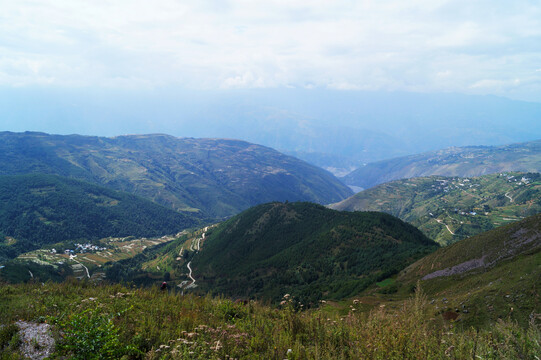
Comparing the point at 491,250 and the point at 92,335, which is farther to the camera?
the point at 491,250

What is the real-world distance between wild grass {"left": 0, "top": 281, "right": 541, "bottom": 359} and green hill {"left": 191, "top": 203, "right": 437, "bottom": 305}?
35.6 metres

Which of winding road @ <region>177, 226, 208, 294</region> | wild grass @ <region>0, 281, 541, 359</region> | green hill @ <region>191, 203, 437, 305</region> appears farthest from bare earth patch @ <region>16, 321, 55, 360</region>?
winding road @ <region>177, 226, 208, 294</region>

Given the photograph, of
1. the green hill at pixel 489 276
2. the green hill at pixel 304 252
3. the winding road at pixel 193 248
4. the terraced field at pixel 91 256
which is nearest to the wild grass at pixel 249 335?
the green hill at pixel 489 276

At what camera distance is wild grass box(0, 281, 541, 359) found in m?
6.48

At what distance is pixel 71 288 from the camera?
1442 centimetres

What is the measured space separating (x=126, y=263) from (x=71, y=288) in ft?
463

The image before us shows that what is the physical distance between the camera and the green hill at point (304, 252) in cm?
5838

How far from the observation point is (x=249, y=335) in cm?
864

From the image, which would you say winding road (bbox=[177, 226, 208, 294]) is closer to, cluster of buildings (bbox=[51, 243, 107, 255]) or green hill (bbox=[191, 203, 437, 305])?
green hill (bbox=[191, 203, 437, 305])

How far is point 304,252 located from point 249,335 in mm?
77965

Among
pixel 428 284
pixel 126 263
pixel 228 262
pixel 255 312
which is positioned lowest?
pixel 126 263

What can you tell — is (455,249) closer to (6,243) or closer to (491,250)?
(491,250)

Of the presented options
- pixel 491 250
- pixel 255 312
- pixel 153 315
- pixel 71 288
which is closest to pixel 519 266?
pixel 491 250

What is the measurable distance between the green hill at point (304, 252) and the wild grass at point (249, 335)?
35555 mm
